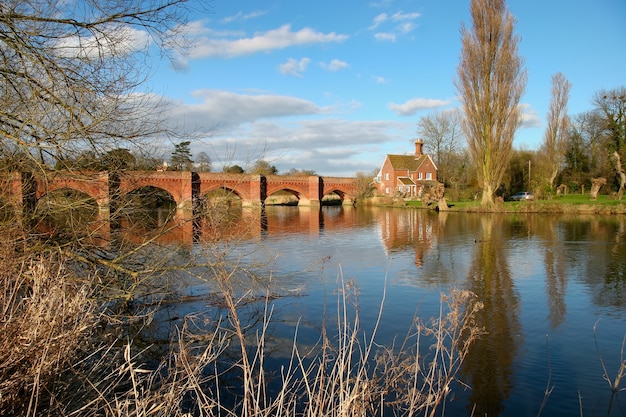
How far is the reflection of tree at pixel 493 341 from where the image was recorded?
5469 millimetres

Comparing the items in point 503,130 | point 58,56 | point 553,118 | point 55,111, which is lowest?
point 55,111

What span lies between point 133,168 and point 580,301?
905 cm

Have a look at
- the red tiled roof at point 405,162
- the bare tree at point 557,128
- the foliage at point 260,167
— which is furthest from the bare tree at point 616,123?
the foliage at point 260,167

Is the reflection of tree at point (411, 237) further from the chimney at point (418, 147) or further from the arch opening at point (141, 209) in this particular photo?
the chimney at point (418, 147)

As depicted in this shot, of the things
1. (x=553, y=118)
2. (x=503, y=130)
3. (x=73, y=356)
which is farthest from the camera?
(x=553, y=118)

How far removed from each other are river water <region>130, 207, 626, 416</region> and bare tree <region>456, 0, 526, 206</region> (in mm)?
14468

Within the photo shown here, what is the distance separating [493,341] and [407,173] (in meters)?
54.3

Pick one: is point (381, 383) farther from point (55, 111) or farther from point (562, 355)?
point (55, 111)

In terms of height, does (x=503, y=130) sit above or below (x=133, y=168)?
above

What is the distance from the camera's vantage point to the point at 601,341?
7.05 metres

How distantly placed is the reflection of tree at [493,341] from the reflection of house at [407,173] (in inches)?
1816

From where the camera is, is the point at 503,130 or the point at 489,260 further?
the point at 503,130

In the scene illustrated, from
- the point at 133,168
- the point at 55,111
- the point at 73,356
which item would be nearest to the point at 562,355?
the point at 73,356

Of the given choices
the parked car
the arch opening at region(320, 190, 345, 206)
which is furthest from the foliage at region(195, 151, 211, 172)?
the arch opening at region(320, 190, 345, 206)
